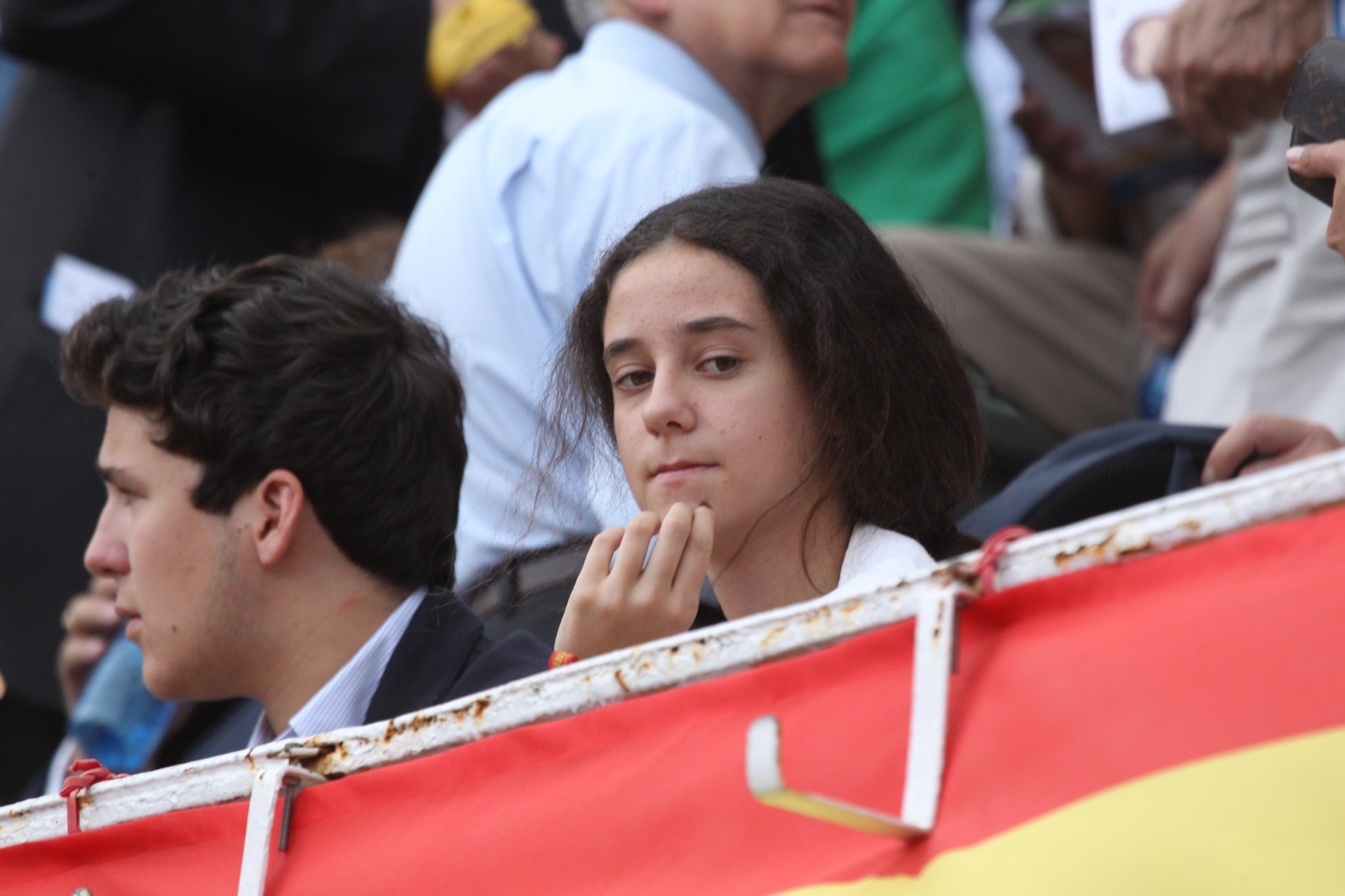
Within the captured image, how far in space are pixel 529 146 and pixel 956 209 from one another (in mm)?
1697

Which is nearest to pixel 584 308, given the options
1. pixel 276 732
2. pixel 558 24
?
pixel 276 732

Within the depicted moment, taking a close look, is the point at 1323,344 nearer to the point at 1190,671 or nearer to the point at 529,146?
the point at 529,146

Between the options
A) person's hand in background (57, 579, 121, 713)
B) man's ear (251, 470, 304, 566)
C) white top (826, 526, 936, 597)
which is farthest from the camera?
person's hand in background (57, 579, 121, 713)

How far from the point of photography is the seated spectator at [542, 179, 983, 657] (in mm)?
1865

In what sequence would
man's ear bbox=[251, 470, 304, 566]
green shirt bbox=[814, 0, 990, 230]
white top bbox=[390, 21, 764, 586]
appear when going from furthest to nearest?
1. green shirt bbox=[814, 0, 990, 230]
2. white top bbox=[390, 21, 764, 586]
3. man's ear bbox=[251, 470, 304, 566]

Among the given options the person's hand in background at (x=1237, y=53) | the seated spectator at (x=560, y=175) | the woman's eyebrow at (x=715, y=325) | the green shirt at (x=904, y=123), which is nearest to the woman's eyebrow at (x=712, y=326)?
the woman's eyebrow at (x=715, y=325)

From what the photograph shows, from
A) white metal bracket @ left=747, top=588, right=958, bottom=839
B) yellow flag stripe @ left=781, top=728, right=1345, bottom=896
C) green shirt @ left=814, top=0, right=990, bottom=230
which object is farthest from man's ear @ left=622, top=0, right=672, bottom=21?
yellow flag stripe @ left=781, top=728, right=1345, bottom=896

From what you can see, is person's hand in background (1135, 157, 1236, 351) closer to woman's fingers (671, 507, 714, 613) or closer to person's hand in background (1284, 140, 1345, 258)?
person's hand in background (1284, 140, 1345, 258)

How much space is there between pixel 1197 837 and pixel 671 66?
234 centimetres

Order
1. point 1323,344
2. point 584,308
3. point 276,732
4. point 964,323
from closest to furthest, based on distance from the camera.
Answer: point 584,308 < point 276,732 < point 1323,344 < point 964,323

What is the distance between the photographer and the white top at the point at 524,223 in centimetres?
288

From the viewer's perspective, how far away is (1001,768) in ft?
3.84

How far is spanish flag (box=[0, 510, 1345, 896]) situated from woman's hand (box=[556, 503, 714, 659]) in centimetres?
27

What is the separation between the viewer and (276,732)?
2383mm
